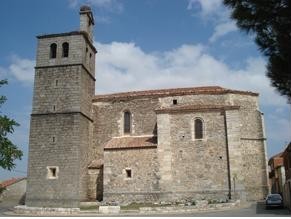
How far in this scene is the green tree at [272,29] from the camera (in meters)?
10.9

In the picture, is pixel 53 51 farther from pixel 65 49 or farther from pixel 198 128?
pixel 198 128

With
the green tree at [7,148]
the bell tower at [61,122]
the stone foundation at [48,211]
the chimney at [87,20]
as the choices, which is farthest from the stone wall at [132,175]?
the green tree at [7,148]

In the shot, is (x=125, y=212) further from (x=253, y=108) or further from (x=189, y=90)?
(x=253, y=108)

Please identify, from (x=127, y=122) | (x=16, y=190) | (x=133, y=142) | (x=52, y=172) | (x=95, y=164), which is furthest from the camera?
(x=16, y=190)

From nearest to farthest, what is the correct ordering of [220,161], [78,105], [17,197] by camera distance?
[220,161] < [78,105] < [17,197]

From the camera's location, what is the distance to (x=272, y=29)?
1122 centimetres

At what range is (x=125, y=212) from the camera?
2062cm

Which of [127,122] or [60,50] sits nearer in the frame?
[60,50]

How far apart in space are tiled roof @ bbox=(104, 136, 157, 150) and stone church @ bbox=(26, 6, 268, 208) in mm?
74

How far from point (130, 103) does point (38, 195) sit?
405 inches

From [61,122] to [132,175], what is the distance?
6578mm

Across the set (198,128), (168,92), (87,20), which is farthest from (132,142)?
(87,20)

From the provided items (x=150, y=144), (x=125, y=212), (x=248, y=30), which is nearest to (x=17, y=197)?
(x=150, y=144)

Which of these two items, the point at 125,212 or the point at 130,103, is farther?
the point at 130,103
